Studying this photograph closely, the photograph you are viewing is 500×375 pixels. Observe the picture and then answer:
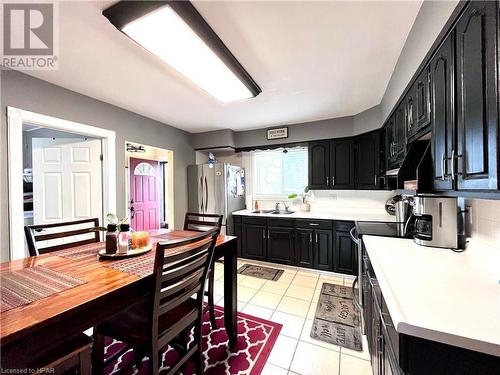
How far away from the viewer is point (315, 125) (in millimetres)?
3355

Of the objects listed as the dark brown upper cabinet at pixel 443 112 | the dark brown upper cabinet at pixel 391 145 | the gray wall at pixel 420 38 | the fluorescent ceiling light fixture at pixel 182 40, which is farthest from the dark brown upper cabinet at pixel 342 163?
the dark brown upper cabinet at pixel 443 112

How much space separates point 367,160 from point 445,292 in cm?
236

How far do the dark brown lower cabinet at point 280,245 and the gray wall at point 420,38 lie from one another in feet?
7.37

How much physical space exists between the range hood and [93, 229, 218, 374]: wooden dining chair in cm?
131

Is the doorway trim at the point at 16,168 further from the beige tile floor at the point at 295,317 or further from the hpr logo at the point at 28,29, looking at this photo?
the beige tile floor at the point at 295,317

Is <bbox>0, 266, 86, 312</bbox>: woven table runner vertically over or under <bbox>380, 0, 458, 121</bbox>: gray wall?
under

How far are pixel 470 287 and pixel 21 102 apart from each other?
3458 millimetres

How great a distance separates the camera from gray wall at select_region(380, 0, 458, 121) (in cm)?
105

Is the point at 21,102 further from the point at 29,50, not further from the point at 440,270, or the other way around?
the point at 440,270

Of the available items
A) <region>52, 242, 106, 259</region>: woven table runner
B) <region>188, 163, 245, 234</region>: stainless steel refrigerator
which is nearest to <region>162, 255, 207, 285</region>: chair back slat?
<region>52, 242, 106, 259</region>: woven table runner

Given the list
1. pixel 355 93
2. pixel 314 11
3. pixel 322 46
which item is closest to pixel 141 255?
→ pixel 314 11

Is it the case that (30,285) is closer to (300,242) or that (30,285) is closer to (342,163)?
(300,242)

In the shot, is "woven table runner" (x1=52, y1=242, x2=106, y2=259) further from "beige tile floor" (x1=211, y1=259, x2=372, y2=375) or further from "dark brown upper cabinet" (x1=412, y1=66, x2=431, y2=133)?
"dark brown upper cabinet" (x1=412, y1=66, x2=431, y2=133)

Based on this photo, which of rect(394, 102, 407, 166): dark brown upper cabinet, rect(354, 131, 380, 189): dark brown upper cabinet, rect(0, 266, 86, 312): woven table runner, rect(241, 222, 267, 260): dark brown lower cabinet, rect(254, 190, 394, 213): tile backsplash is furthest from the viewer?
rect(241, 222, 267, 260): dark brown lower cabinet
